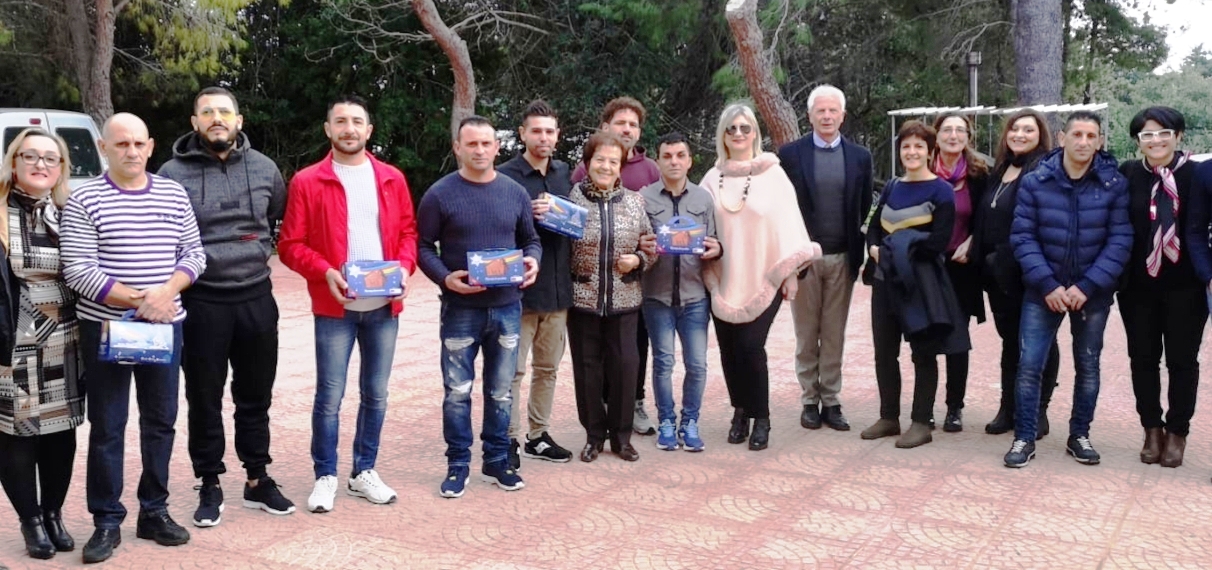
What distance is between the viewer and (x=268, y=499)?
15.2ft

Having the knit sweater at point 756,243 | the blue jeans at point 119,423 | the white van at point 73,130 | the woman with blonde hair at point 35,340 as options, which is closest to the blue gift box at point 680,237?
the knit sweater at point 756,243

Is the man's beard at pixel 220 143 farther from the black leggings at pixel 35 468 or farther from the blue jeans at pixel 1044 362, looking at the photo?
the blue jeans at pixel 1044 362

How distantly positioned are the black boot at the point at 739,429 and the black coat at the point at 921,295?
0.92 m

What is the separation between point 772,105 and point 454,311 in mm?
9452

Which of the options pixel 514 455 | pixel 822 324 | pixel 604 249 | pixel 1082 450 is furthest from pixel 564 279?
pixel 1082 450

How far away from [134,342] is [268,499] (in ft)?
3.45

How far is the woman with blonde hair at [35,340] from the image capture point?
154 inches

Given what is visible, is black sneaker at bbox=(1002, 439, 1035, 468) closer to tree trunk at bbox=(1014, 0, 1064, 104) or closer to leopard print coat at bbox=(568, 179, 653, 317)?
leopard print coat at bbox=(568, 179, 653, 317)

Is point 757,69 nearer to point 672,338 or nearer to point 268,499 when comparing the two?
point 672,338

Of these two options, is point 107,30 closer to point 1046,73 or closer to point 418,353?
point 418,353

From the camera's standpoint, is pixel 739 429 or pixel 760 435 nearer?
pixel 760 435

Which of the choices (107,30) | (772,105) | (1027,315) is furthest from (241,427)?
(107,30)

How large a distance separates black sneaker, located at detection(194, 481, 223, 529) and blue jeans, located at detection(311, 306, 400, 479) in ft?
1.38

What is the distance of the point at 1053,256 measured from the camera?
5.18 metres
